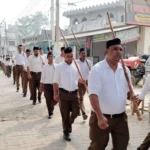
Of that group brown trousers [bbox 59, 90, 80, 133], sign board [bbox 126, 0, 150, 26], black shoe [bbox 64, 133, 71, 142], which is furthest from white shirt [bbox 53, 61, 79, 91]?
sign board [bbox 126, 0, 150, 26]

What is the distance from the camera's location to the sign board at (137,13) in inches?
707

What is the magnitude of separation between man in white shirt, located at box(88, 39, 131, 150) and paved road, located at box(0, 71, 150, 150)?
1.54 metres

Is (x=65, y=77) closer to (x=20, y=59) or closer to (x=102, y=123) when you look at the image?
(x=102, y=123)

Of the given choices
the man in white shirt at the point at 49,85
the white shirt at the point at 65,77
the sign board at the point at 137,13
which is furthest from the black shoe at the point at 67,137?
the sign board at the point at 137,13

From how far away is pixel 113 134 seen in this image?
3.23 meters

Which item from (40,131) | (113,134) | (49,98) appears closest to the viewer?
(113,134)

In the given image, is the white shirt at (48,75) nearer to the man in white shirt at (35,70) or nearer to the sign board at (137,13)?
the man in white shirt at (35,70)

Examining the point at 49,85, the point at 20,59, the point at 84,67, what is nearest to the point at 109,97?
the point at 49,85

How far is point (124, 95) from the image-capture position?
3184 mm

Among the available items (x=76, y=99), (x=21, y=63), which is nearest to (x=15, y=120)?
(x=76, y=99)

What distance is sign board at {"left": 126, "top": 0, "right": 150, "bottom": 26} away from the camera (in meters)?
18.0

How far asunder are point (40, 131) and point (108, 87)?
9.82 ft

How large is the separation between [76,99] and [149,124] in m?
2.16

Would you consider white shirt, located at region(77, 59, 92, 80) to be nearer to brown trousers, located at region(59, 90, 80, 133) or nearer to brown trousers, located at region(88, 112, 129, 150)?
brown trousers, located at region(59, 90, 80, 133)
